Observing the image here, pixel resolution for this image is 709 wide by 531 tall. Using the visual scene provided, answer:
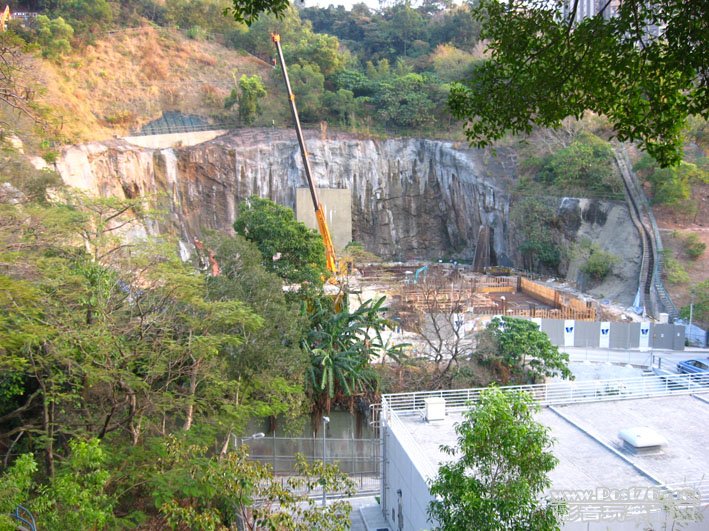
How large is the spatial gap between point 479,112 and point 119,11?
159 ft

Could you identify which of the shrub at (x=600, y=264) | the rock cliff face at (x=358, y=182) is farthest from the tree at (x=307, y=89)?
the shrub at (x=600, y=264)

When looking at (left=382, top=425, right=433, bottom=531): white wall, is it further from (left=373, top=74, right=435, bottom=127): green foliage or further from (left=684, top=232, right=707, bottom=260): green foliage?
(left=373, top=74, right=435, bottom=127): green foliage

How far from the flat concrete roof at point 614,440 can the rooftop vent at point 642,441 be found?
11 cm

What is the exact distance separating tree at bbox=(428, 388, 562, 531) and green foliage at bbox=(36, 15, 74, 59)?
39.8 metres

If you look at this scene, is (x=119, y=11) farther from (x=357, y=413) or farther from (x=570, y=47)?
(x=570, y=47)

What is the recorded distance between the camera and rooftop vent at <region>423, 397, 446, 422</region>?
40.1 feet

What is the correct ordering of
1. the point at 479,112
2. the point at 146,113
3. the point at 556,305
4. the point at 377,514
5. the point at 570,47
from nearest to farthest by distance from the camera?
the point at 570,47 → the point at 479,112 → the point at 377,514 → the point at 556,305 → the point at 146,113

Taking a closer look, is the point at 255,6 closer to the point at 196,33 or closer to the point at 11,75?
the point at 11,75

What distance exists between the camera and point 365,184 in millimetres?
41500

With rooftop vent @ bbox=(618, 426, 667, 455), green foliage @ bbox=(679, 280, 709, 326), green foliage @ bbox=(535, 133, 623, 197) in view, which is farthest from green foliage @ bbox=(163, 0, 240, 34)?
rooftop vent @ bbox=(618, 426, 667, 455)

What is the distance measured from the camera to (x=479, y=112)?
509 cm

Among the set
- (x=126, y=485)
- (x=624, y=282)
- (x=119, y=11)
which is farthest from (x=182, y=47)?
(x=126, y=485)

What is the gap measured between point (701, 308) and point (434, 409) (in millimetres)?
17117

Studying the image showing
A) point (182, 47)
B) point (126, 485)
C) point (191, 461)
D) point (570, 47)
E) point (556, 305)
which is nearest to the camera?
point (570, 47)
